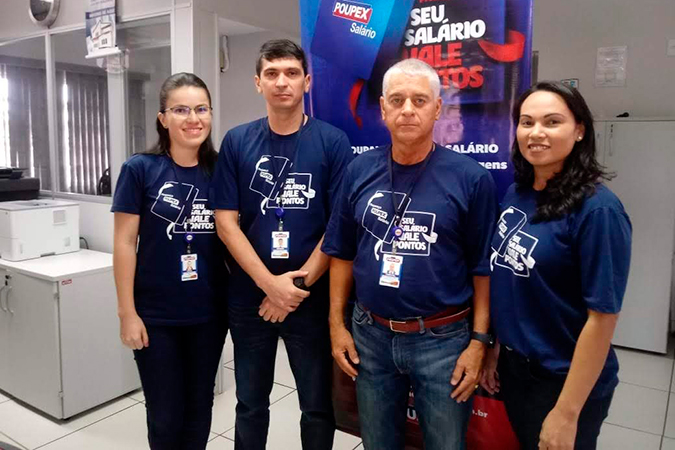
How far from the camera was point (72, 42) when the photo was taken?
3846 millimetres

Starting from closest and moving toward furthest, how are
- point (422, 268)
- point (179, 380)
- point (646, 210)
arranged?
point (422, 268)
point (179, 380)
point (646, 210)

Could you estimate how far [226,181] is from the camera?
73.0 inches

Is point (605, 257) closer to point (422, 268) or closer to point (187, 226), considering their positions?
point (422, 268)

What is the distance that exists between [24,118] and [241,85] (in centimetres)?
204

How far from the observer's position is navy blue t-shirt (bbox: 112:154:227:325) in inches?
72.8

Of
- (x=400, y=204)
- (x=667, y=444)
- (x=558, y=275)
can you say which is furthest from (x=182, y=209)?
(x=667, y=444)

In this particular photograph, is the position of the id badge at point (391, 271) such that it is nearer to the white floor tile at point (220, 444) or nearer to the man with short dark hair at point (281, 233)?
the man with short dark hair at point (281, 233)

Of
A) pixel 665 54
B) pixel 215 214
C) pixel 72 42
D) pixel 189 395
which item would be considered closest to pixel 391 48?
pixel 215 214

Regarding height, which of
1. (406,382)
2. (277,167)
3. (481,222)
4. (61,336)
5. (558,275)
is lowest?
(61,336)

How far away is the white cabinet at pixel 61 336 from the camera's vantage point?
2875 mm

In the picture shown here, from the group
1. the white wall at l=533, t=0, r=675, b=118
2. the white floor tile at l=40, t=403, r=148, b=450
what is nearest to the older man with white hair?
the white floor tile at l=40, t=403, r=148, b=450

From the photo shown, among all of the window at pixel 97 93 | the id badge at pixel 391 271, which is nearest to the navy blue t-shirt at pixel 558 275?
the id badge at pixel 391 271

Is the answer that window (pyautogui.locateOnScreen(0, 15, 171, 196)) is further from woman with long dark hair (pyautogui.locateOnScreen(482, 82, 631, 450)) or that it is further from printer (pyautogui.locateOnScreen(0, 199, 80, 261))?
woman with long dark hair (pyautogui.locateOnScreen(482, 82, 631, 450))

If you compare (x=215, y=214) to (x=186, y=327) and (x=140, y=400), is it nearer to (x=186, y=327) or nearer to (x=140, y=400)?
(x=186, y=327)
